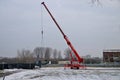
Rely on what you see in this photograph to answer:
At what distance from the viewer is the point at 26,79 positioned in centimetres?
2908

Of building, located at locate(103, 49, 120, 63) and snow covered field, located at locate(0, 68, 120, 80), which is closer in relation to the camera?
snow covered field, located at locate(0, 68, 120, 80)

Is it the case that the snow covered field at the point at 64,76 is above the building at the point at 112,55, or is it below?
below

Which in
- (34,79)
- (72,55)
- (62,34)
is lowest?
(34,79)

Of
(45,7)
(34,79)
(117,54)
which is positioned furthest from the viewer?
(117,54)

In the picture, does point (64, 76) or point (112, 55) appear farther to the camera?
point (112, 55)

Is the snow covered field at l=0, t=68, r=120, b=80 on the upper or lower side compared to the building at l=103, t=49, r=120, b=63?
lower

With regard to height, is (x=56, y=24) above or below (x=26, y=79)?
above

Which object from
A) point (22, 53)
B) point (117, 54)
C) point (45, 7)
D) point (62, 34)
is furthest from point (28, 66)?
point (22, 53)

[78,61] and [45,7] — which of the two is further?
[45,7]

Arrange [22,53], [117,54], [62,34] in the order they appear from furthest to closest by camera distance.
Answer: [22,53] < [117,54] < [62,34]

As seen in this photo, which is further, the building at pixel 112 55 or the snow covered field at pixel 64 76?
the building at pixel 112 55

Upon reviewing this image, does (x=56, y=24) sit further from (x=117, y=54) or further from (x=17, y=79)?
(x=117, y=54)

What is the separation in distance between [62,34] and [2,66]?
1359cm

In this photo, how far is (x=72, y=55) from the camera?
2309 inches
